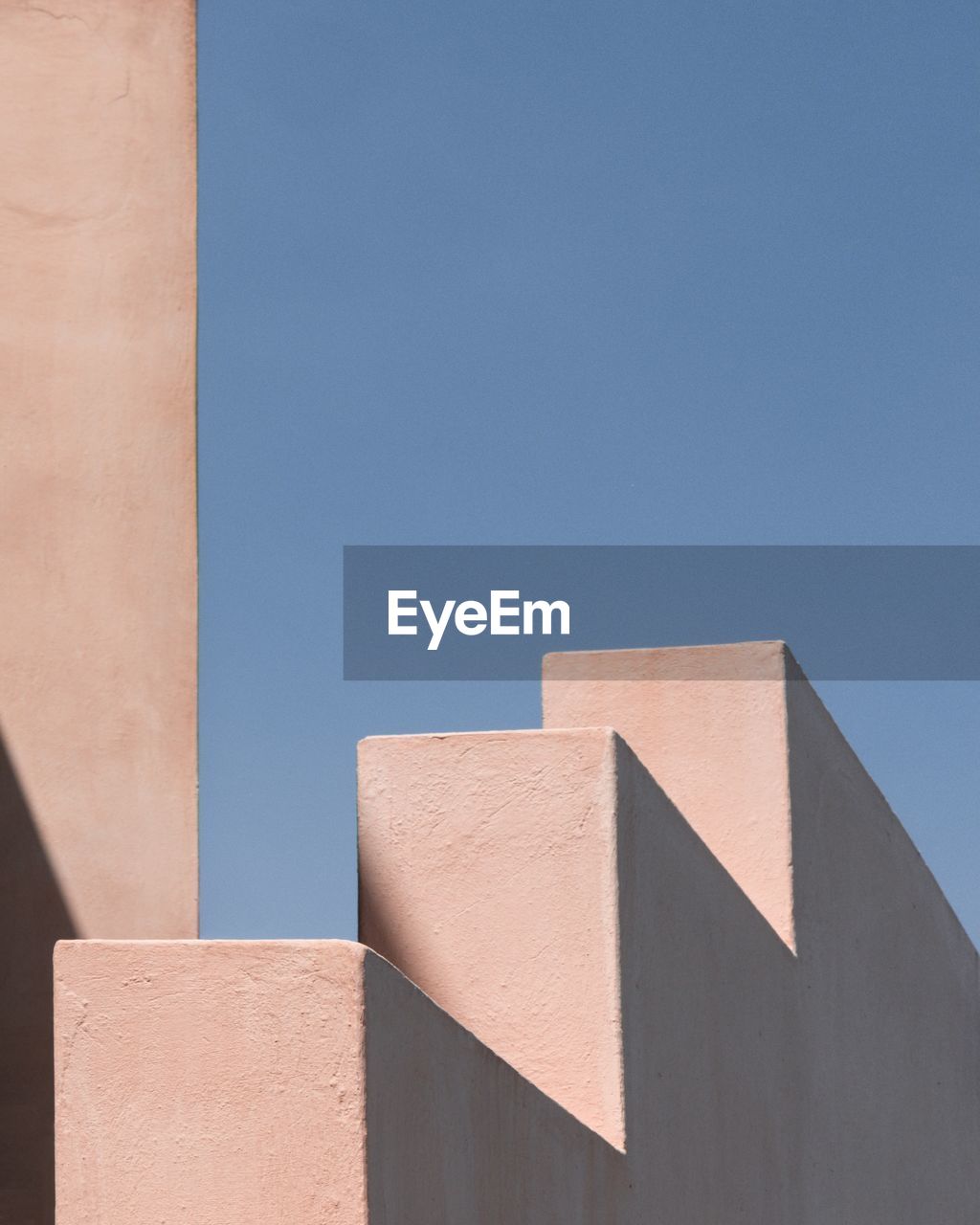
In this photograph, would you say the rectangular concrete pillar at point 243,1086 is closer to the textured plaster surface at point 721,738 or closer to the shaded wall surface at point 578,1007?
the shaded wall surface at point 578,1007

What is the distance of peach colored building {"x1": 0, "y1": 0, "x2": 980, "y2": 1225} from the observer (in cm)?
242

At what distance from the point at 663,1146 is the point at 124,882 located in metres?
2.07

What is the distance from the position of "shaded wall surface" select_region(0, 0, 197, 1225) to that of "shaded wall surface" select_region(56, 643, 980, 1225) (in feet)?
4.42

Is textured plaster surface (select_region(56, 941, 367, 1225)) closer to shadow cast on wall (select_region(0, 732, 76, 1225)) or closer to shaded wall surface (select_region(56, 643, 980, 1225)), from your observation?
shaded wall surface (select_region(56, 643, 980, 1225))

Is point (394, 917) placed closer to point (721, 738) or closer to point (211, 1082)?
point (211, 1082)

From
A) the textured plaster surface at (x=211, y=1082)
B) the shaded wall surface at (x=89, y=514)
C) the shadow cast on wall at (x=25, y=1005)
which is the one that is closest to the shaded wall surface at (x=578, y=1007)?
the textured plaster surface at (x=211, y=1082)

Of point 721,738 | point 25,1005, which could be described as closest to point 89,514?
point 25,1005

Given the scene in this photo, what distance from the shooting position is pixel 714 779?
4.17m

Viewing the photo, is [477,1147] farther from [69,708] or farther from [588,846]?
[69,708]

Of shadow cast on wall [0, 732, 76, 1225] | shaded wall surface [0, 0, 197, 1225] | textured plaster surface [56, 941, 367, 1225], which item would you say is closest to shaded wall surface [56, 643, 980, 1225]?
textured plaster surface [56, 941, 367, 1225]

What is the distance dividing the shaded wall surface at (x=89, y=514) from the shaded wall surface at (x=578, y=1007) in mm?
1347

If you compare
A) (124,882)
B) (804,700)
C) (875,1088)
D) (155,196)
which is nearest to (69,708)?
(124,882)

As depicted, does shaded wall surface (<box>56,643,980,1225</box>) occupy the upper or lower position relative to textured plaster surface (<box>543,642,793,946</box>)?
lower

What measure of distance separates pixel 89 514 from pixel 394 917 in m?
2.15
